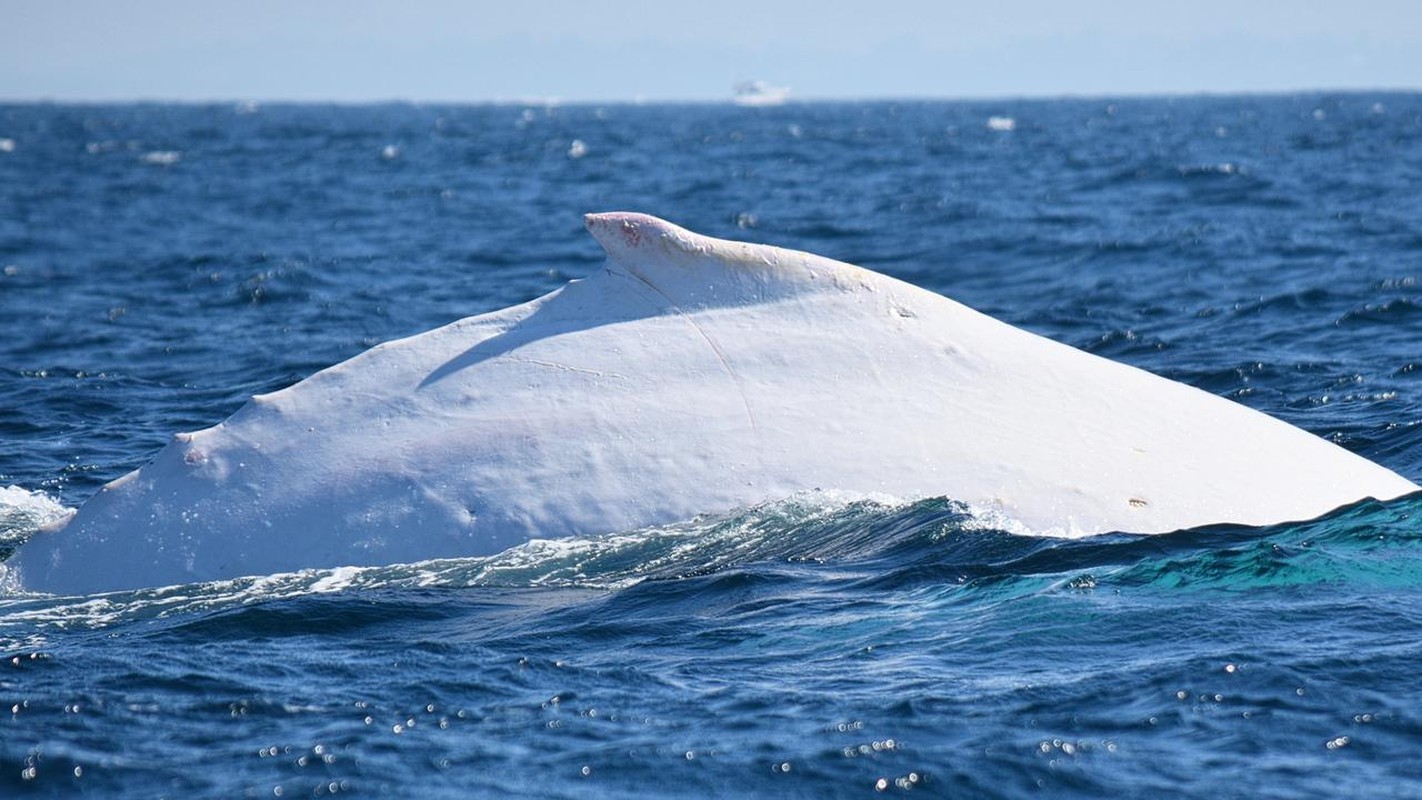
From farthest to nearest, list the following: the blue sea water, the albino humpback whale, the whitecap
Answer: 1. the whitecap
2. the albino humpback whale
3. the blue sea water

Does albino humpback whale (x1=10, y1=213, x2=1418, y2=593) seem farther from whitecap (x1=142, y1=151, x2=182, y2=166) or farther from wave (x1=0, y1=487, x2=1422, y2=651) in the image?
whitecap (x1=142, y1=151, x2=182, y2=166)

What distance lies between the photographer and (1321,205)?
90.2 feet

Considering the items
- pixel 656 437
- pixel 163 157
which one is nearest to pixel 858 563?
pixel 656 437

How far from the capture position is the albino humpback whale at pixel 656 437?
A: 664 cm

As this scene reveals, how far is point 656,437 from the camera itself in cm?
681

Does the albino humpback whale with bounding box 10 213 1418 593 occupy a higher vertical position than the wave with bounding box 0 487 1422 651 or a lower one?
higher

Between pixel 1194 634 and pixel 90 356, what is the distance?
11901 mm

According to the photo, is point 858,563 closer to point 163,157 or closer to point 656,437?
point 656,437

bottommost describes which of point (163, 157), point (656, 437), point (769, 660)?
point (163, 157)

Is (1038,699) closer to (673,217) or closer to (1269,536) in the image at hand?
(1269,536)

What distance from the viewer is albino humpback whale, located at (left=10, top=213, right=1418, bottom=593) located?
6.64 metres

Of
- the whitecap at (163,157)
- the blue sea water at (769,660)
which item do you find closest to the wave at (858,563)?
the blue sea water at (769,660)

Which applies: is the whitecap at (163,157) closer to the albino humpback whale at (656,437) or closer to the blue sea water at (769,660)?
the blue sea water at (769,660)

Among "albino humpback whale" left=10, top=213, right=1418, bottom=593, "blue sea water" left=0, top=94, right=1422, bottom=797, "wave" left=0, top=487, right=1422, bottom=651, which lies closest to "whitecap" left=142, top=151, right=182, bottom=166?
"blue sea water" left=0, top=94, right=1422, bottom=797
